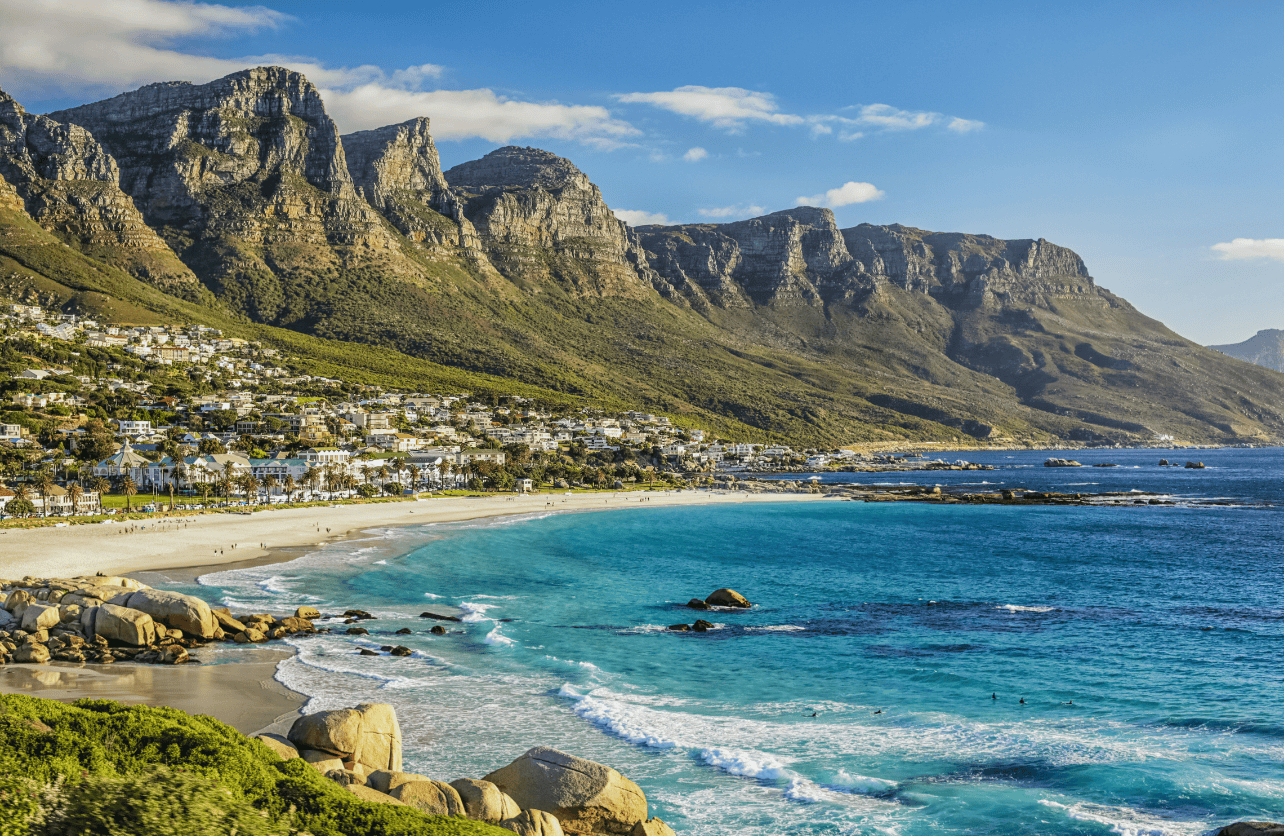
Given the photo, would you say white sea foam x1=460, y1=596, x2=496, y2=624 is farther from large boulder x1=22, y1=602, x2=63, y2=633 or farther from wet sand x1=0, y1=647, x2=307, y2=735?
large boulder x1=22, y1=602, x2=63, y2=633

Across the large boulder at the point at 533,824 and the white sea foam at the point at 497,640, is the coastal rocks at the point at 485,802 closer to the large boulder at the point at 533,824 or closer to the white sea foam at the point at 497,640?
the large boulder at the point at 533,824

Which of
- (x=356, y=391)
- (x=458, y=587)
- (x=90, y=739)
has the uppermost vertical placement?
(x=356, y=391)

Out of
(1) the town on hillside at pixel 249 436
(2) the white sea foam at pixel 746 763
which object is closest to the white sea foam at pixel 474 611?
(2) the white sea foam at pixel 746 763

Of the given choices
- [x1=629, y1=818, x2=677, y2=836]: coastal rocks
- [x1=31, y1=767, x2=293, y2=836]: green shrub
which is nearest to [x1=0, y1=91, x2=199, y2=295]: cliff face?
[x1=629, y1=818, x2=677, y2=836]: coastal rocks

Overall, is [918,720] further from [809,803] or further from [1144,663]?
[1144,663]

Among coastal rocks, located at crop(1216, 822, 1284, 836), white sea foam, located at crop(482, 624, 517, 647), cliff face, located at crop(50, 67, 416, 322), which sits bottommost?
white sea foam, located at crop(482, 624, 517, 647)

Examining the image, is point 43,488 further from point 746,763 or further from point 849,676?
point 746,763

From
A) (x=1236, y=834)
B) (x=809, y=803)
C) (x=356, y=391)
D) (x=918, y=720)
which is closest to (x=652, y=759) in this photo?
(x=809, y=803)
